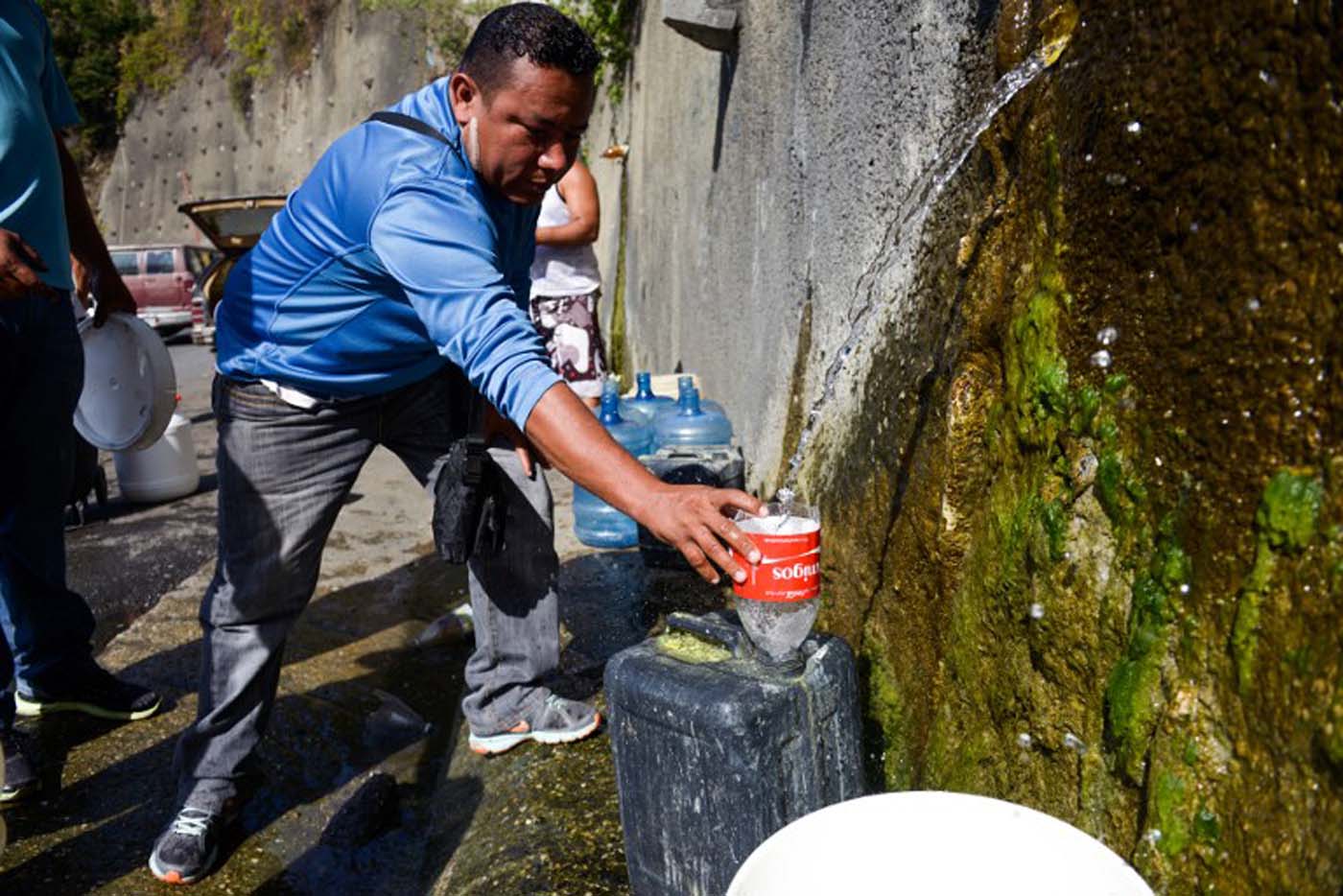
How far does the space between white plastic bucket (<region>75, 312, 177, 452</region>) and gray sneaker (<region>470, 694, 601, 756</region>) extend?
5.38 feet

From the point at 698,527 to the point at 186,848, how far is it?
1783 millimetres

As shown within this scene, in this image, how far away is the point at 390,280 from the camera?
2451 mm

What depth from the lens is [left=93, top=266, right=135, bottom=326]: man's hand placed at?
3368 millimetres

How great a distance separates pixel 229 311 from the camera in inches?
108

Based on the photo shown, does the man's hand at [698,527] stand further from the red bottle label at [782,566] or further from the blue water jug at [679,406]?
the blue water jug at [679,406]

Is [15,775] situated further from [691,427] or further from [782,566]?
[691,427]

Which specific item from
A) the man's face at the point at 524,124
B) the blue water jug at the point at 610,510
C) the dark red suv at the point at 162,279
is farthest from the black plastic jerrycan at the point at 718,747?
the dark red suv at the point at 162,279

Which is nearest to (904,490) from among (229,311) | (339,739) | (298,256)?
(298,256)

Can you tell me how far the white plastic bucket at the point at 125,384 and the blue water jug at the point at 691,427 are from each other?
245 centimetres

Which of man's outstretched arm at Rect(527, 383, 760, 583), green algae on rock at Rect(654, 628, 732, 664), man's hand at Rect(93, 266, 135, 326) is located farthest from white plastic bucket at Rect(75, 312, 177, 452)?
green algae on rock at Rect(654, 628, 732, 664)

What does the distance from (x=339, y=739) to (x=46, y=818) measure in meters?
0.86

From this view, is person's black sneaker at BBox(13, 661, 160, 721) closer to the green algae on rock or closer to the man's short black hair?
the green algae on rock

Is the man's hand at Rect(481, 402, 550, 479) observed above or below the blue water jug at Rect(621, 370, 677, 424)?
above

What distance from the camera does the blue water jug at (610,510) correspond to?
16.7 ft
